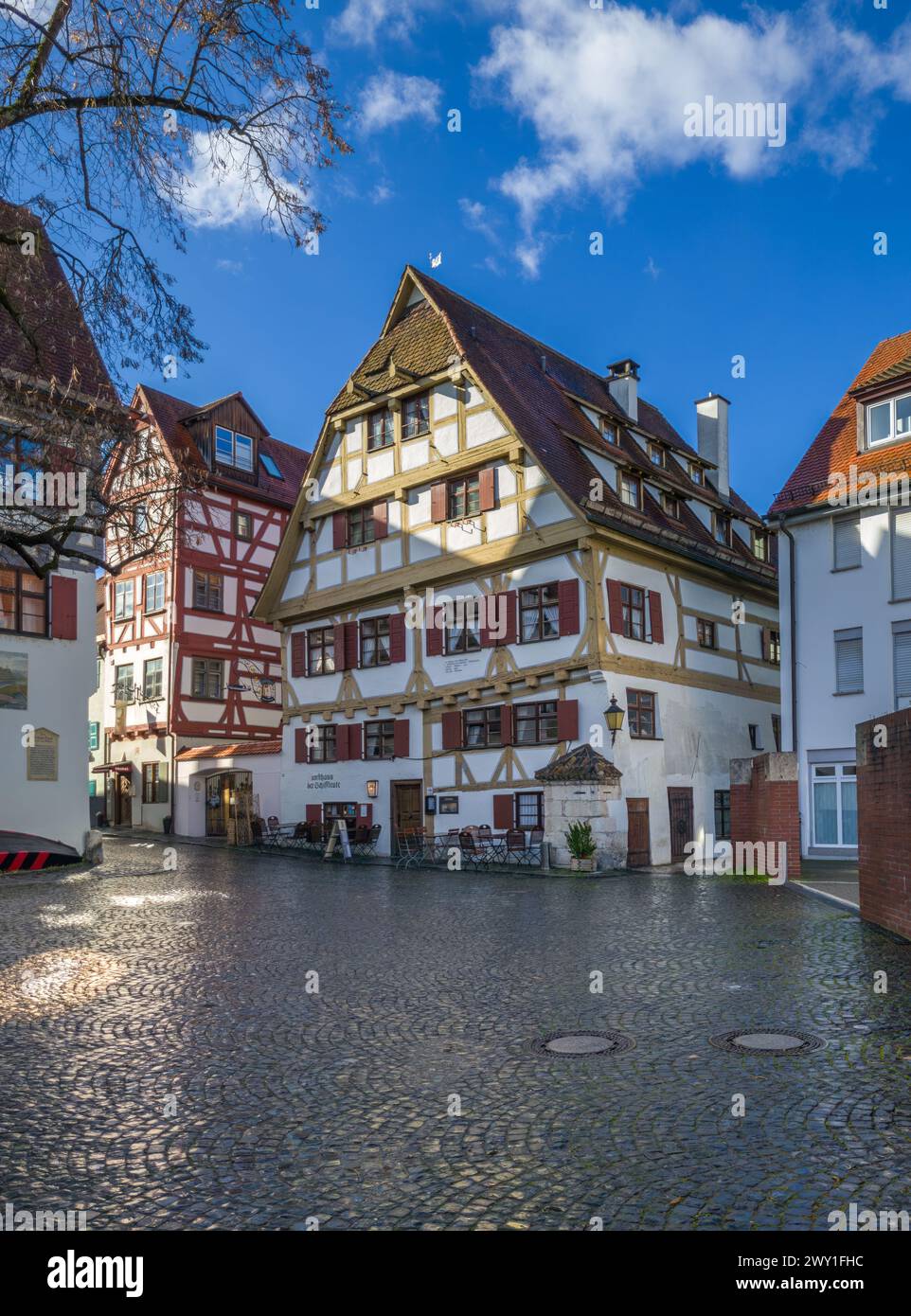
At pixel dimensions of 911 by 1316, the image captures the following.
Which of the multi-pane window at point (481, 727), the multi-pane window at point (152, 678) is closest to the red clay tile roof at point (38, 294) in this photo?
the multi-pane window at point (481, 727)

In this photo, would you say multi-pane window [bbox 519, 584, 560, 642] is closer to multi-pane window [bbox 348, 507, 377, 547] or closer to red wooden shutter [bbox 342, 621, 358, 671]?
multi-pane window [bbox 348, 507, 377, 547]

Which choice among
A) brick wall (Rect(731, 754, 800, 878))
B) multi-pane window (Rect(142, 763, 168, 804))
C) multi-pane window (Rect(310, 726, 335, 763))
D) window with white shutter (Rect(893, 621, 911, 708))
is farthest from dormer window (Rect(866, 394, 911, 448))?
multi-pane window (Rect(142, 763, 168, 804))

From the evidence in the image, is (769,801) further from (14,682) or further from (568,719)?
(14,682)

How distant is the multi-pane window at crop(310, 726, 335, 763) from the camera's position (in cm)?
2973

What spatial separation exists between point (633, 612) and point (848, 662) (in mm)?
5069

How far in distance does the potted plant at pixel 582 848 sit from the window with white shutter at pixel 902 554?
8.81 meters

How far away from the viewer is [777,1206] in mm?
4391

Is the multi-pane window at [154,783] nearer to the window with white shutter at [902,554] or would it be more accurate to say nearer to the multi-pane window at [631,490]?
the multi-pane window at [631,490]

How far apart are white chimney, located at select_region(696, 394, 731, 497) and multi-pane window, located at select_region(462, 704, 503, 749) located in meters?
13.5

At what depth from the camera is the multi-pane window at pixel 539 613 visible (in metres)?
24.5

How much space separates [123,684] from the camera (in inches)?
1500

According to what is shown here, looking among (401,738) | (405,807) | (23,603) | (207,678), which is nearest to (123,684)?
(207,678)

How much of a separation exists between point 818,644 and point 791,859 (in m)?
7.58
